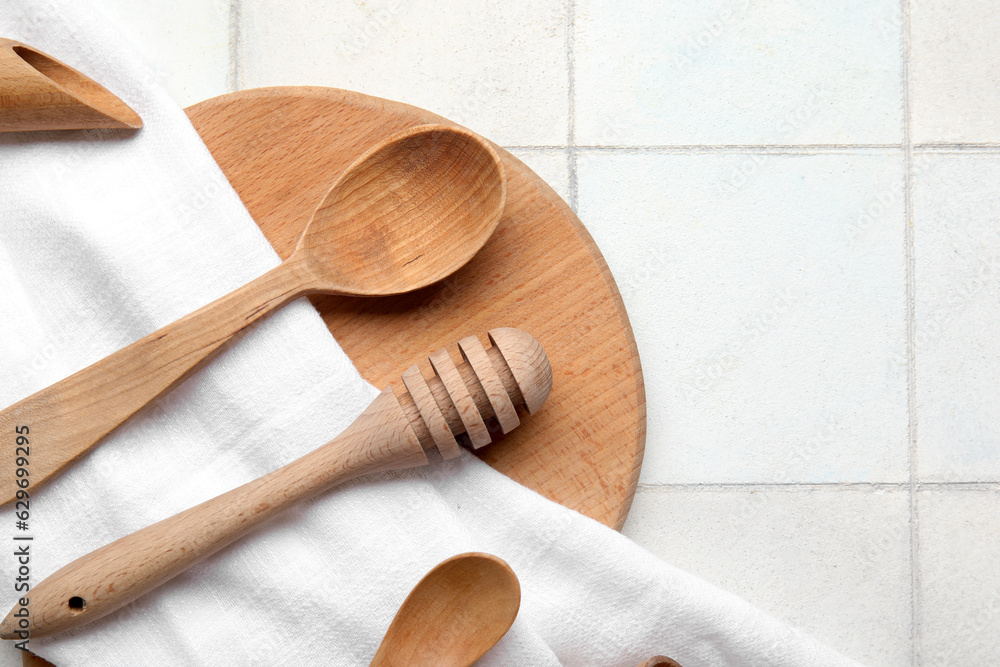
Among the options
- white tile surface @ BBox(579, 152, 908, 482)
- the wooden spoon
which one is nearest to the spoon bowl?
the wooden spoon

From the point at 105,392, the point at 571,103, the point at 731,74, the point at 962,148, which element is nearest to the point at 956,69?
the point at 962,148

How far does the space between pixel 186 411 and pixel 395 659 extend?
8.0 inches

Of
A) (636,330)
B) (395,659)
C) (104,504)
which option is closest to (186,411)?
(104,504)

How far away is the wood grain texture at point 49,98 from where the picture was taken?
0.44 metres

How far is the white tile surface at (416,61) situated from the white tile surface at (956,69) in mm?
278

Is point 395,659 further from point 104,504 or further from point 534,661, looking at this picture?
point 104,504

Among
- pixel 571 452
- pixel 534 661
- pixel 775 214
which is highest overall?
pixel 775 214

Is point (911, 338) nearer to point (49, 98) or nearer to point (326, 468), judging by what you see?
point (326, 468)

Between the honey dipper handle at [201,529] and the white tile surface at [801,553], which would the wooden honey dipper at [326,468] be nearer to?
the honey dipper handle at [201,529]

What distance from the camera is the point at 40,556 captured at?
0.45 m

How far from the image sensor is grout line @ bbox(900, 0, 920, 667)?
53cm

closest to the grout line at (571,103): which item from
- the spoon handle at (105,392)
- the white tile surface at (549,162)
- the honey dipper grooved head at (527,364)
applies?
the white tile surface at (549,162)

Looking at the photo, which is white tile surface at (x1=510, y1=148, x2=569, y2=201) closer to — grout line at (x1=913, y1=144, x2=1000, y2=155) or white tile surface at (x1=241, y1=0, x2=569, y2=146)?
white tile surface at (x1=241, y1=0, x2=569, y2=146)

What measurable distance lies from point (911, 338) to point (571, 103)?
31 cm
